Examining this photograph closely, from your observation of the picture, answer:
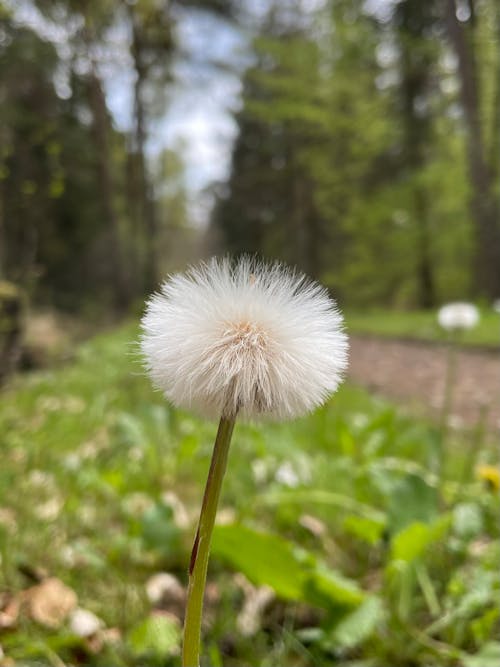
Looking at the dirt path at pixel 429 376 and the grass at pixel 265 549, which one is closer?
the grass at pixel 265 549

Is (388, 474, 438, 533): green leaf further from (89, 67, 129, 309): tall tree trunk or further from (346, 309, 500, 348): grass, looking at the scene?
(89, 67, 129, 309): tall tree trunk

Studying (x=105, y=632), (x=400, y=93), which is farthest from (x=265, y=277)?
(x=400, y=93)

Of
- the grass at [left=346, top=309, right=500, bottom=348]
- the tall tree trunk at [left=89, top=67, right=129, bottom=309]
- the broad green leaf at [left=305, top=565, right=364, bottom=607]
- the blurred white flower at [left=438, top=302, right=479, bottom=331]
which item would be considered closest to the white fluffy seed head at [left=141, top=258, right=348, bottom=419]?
the broad green leaf at [left=305, top=565, right=364, bottom=607]

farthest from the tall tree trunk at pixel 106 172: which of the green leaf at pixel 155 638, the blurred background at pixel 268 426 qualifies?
the green leaf at pixel 155 638

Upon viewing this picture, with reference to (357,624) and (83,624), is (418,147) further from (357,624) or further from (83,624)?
(83,624)

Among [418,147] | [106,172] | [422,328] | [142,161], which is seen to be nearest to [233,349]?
[422,328]

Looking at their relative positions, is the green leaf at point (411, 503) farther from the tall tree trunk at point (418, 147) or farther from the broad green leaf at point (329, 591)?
the tall tree trunk at point (418, 147)

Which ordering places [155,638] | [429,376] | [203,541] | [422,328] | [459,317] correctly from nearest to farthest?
[203,541], [155,638], [459,317], [429,376], [422,328]

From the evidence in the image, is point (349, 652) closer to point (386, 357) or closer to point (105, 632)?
point (105, 632)
